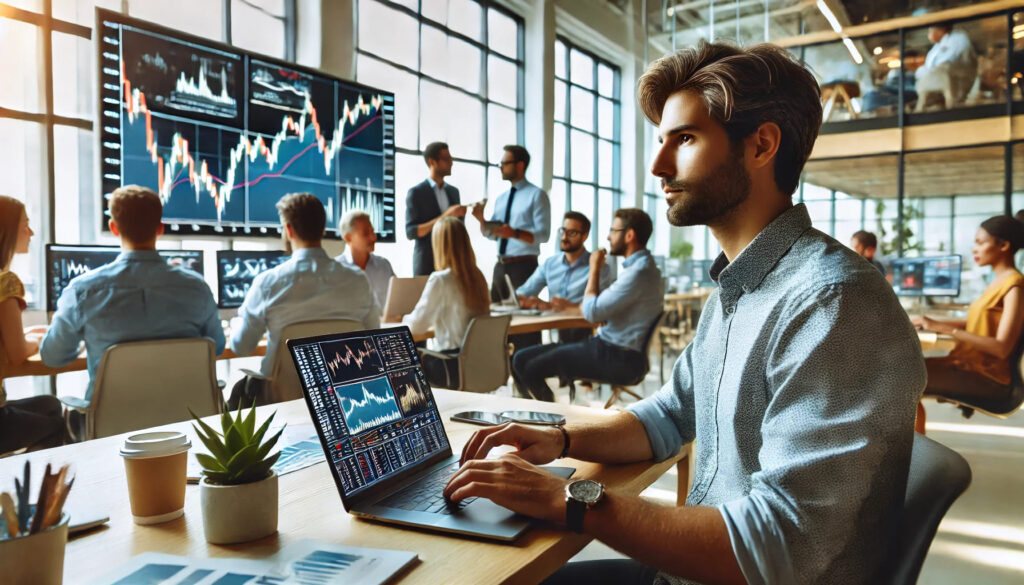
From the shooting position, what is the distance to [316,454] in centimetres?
121

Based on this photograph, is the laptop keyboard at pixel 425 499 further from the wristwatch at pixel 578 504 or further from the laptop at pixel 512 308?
Result: the laptop at pixel 512 308

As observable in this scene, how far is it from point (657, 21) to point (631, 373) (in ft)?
26.5

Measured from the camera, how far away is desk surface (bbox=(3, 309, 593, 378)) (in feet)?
8.55

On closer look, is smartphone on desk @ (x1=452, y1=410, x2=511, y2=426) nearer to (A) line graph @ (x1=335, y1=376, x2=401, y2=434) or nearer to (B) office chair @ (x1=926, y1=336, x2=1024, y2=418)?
(A) line graph @ (x1=335, y1=376, x2=401, y2=434)

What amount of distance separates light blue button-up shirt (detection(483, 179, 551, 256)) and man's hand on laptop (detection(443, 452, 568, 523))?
4737 millimetres

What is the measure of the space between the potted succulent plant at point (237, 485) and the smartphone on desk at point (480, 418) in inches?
24.4

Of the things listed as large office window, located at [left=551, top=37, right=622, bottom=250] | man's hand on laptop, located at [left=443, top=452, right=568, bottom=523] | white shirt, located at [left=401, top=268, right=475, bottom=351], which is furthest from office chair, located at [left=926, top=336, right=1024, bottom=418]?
large office window, located at [left=551, top=37, right=622, bottom=250]

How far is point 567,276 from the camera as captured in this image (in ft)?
17.6

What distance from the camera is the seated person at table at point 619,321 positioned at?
4141mm

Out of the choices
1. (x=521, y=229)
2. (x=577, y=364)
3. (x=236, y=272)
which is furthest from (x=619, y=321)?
(x=236, y=272)

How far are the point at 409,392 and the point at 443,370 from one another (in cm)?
270

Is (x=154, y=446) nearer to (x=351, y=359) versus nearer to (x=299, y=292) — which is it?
(x=351, y=359)

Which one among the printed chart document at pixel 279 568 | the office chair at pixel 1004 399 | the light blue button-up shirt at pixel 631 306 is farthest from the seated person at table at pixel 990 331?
the printed chart document at pixel 279 568

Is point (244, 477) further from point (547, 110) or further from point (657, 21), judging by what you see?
point (657, 21)
